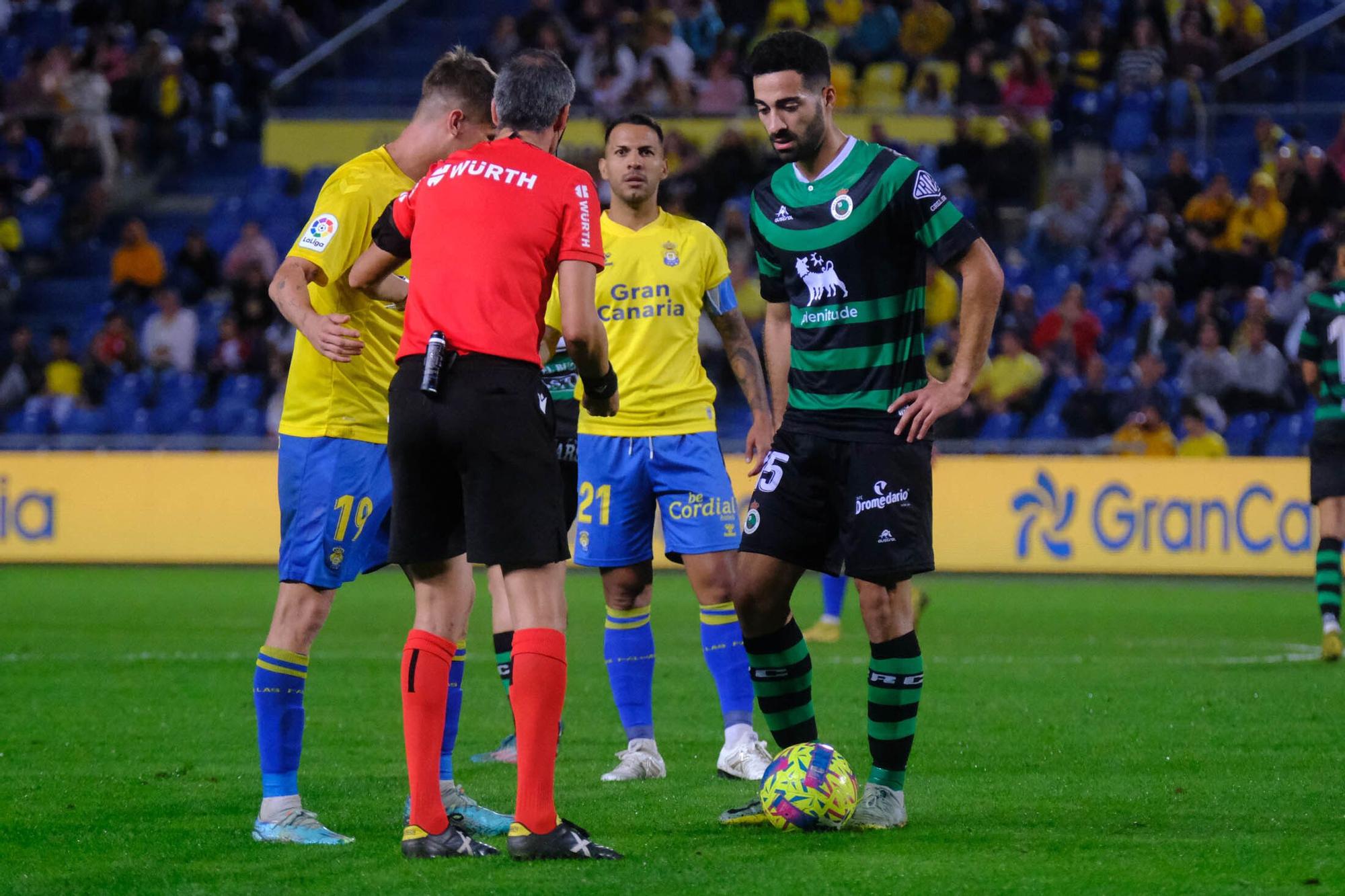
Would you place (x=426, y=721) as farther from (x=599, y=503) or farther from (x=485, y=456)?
(x=599, y=503)

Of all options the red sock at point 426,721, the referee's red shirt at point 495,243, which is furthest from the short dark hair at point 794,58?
the red sock at point 426,721

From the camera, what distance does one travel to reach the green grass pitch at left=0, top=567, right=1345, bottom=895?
520 centimetres

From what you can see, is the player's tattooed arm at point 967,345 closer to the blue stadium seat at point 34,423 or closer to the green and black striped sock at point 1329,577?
the green and black striped sock at point 1329,577

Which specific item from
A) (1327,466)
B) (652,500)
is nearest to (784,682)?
Answer: (652,500)

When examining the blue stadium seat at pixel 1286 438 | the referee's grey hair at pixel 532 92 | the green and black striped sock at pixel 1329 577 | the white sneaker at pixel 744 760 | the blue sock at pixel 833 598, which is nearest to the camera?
the referee's grey hair at pixel 532 92

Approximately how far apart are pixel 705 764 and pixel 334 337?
2.88 meters

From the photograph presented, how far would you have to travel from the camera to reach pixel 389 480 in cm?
620

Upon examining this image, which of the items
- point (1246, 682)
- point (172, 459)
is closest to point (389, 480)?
point (1246, 682)

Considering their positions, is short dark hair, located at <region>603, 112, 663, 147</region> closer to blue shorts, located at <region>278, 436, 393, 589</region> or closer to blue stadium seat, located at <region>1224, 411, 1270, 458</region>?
blue shorts, located at <region>278, 436, 393, 589</region>

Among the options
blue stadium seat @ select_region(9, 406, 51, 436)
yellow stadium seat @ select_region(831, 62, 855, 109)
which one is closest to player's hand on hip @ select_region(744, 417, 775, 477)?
blue stadium seat @ select_region(9, 406, 51, 436)

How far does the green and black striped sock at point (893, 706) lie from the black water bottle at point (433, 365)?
1754 mm

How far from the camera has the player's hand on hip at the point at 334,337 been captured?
5598 mm

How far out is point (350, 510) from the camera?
19.8 ft

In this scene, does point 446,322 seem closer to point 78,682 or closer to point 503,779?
point 503,779
